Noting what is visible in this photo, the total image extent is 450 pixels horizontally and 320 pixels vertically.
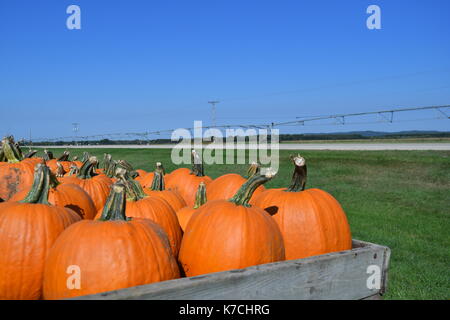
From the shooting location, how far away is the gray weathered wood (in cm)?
179

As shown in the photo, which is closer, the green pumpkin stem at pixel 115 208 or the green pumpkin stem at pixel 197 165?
the green pumpkin stem at pixel 115 208

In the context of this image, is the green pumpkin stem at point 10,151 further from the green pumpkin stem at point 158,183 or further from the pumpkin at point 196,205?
the pumpkin at point 196,205

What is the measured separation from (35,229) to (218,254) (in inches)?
42.4

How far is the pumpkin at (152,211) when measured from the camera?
2744mm

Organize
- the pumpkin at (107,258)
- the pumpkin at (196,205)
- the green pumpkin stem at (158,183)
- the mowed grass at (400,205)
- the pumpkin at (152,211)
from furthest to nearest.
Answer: the mowed grass at (400,205), the green pumpkin stem at (158,183), the pumpkin at (196,205), the pumpkin at (152,211), the pumpkin at (107,258)

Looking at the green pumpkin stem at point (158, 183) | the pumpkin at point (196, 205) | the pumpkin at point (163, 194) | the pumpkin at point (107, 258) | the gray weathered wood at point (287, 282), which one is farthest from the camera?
the green pumpkin stem at point (158, 183)

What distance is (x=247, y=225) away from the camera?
238 centimetres

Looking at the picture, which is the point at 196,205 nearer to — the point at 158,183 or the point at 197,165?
the point at 158,183

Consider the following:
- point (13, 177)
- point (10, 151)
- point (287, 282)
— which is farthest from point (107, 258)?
point (10, 151)

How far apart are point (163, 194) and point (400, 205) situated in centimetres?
692

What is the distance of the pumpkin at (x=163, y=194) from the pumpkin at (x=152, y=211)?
470 millimetres

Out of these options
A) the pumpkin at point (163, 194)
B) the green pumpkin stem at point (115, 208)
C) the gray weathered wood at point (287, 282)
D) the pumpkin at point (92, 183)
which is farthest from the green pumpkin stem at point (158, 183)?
the gray weathered wood at point (287, 282)

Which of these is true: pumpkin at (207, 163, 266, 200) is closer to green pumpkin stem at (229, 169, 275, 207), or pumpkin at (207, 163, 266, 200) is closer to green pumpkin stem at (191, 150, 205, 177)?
green pumpkin stem at (191, 150, 205, 177)
